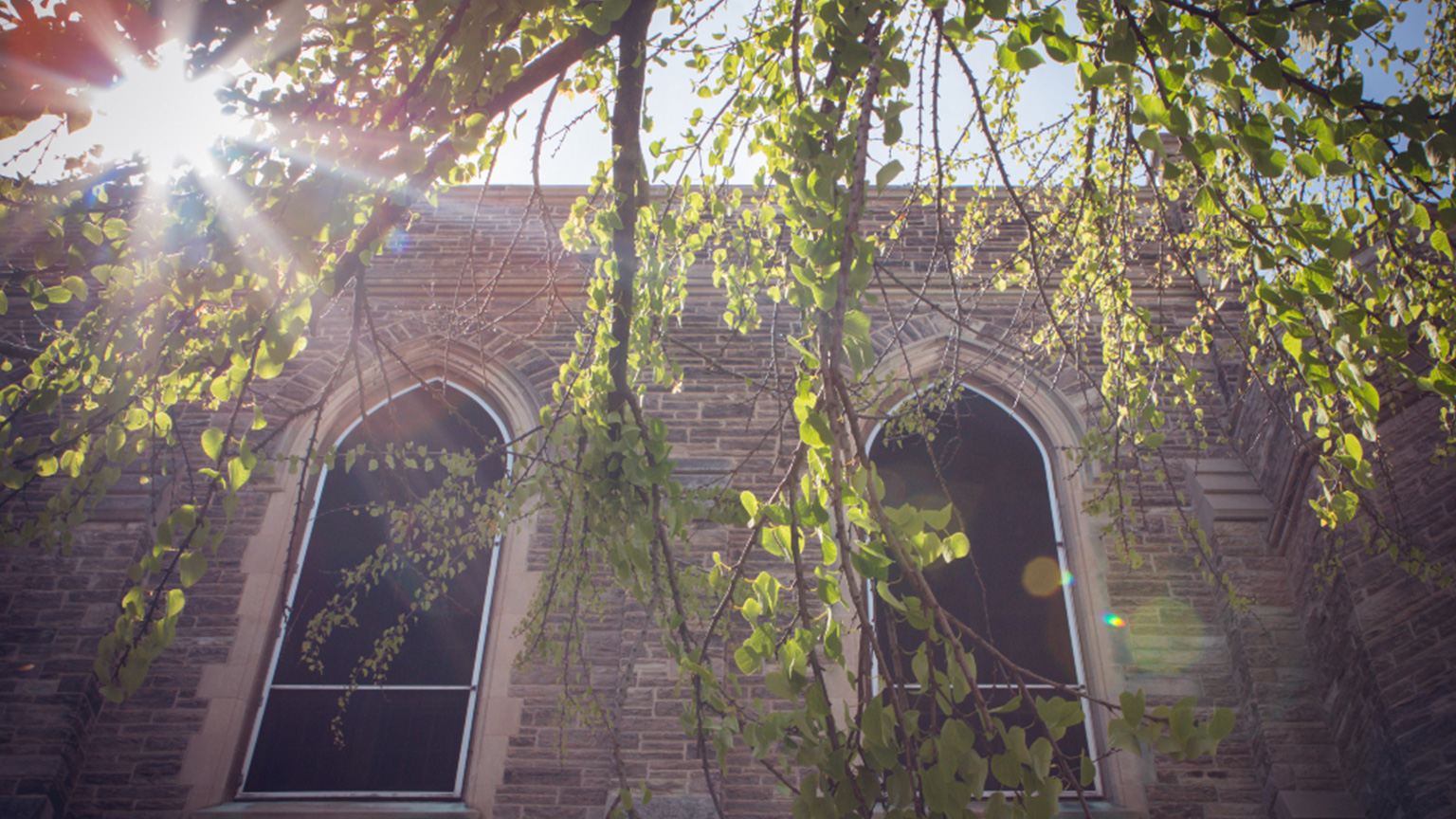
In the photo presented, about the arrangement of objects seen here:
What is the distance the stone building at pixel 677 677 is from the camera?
383 cm

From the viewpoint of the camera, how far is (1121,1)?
1905 mm

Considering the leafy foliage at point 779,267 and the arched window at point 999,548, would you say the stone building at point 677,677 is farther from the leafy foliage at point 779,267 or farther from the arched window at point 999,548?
the leafy foliage at point 779,267

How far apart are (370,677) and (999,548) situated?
415 centimetres

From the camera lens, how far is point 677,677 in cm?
467

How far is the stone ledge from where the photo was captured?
14.5ft

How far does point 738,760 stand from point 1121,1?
155 inches

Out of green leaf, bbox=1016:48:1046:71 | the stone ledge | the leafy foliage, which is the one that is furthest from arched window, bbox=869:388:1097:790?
green leaf, bbox=1016:48:1046:71

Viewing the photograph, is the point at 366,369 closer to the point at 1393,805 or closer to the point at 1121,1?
the point at 1121,1

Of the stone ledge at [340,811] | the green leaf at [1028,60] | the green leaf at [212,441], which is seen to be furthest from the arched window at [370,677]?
the green leaf at [1028,60]

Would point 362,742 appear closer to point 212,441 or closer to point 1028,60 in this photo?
point 212,441

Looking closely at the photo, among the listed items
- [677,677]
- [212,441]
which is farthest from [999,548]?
[212,441]

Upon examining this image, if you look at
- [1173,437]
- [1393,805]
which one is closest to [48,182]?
[1393,805]

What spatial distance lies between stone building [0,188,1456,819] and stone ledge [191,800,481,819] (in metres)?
0.02

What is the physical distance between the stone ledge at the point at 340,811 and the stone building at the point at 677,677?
19 millimetres
